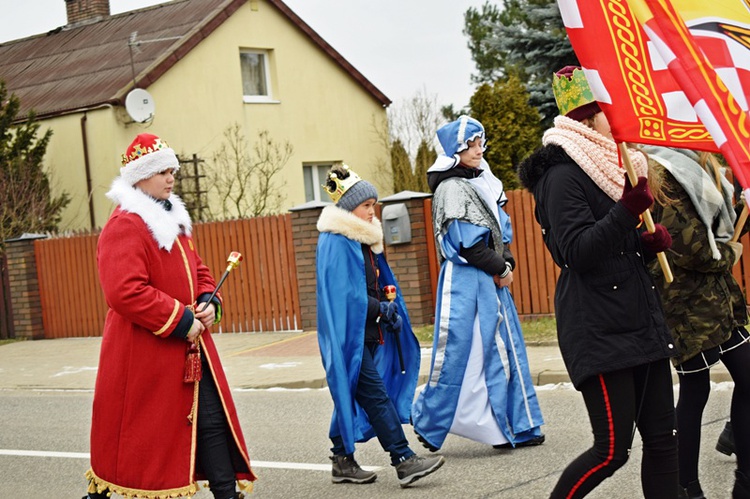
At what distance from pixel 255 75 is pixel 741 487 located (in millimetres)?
23879

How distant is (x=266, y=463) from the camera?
779cm

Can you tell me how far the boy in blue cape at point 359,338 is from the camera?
6.69m

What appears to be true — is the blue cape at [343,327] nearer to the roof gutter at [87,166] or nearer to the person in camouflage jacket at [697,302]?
the person in camouflage jacket at [697,302]

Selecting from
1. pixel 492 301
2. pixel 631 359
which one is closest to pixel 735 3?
pixel 631 359

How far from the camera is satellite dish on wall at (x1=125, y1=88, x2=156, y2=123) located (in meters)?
23.8

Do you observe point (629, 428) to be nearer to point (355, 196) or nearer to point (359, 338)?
point (359, 338)

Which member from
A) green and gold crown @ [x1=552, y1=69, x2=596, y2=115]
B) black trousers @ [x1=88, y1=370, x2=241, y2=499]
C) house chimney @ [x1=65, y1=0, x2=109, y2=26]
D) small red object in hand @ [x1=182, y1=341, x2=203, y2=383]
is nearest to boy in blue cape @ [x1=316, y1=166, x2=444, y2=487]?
black trousers @ [x1=88, y1=370, x2=241, y2=499]

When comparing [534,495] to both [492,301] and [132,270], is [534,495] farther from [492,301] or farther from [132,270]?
[132,270]

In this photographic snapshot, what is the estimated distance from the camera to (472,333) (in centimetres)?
731

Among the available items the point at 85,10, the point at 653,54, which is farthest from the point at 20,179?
the point at 653,54

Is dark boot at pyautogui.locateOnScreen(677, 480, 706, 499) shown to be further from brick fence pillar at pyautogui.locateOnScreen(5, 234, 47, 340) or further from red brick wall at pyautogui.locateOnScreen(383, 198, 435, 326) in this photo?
brick fence pillar at pyautogui.locateOnScreen(5, 234, 47, 340)

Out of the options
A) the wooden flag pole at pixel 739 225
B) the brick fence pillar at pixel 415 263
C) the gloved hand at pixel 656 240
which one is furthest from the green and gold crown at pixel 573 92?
the brick fence pillar at pixel 415 263

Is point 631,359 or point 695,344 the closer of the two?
point 631,359

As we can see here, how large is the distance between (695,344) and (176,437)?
2.39 metres
